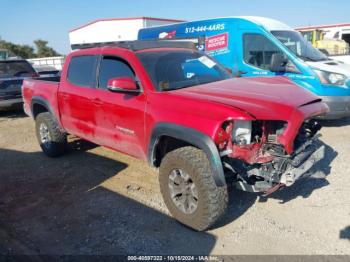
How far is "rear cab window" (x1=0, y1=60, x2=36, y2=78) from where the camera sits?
10.2 metres

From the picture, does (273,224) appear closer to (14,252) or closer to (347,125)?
(14,252)

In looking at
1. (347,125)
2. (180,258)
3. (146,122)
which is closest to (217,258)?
(180,258)

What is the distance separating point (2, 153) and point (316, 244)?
19.3 feet

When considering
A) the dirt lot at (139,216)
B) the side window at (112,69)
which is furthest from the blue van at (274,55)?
the side window at (112,69)

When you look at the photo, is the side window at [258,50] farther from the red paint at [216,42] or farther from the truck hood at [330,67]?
the truck hood at [330,67]

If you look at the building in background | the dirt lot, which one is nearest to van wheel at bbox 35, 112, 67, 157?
the dirt lot

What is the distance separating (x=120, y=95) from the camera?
13.1 feet

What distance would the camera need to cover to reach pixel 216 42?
25.7ft

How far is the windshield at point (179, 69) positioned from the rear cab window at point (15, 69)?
25.3 feet

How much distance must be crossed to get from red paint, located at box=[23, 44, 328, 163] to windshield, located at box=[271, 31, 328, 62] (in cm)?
318

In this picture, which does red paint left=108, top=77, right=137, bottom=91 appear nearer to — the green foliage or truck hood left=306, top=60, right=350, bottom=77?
truck hood left=306, top=60, right=350, bottom=77

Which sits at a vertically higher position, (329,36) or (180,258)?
(329,36)

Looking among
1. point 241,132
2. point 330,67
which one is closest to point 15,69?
point 330,67

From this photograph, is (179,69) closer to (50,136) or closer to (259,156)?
(259,156)
